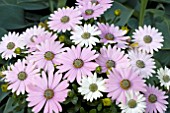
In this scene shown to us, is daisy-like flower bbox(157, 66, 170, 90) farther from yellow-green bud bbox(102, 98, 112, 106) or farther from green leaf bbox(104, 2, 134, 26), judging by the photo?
green leaf bbox(104, 2, 134, 26)

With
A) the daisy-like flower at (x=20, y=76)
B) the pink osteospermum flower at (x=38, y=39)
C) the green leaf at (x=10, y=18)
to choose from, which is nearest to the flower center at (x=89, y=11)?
the pink osteospermum flower at (x=38, y=39)

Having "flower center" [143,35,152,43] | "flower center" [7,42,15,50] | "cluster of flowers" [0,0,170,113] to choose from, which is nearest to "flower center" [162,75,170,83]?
"cluster of flowers" [0,0,170,113]

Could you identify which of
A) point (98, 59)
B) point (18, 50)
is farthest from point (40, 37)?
point (98, 59)

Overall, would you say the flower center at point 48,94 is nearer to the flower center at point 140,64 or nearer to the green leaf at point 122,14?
the flower center at point 140,64

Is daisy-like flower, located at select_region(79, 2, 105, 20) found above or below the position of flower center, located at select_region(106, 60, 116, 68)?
above

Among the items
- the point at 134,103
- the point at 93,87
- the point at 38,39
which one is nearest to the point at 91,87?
the point at 93,87

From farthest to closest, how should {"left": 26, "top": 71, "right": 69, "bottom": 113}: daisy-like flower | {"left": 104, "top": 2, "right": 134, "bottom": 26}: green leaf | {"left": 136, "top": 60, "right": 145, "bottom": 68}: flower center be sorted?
{"left": 104, "top": 2, "right": 134, "bottom": 26}: green leaf → {"left": 136, "top": 60, "right": 145, "bottom": 68}: flower center → {"left": 26, "top": 71, "right": 69, "bottom": 113}: daisy-like flower

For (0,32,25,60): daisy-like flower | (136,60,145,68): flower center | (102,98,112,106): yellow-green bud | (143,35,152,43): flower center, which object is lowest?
(102,98,112,106): yellow-green bud
